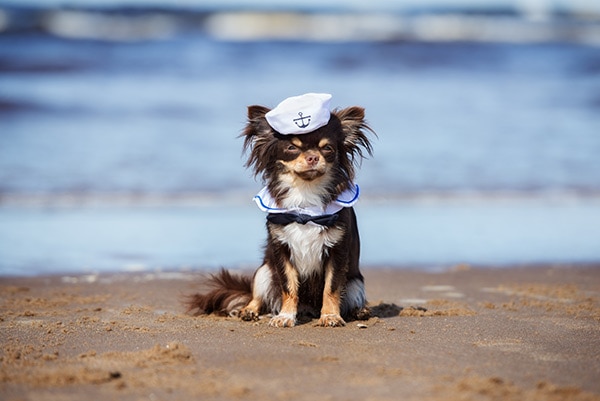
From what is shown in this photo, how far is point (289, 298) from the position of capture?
5.75 m

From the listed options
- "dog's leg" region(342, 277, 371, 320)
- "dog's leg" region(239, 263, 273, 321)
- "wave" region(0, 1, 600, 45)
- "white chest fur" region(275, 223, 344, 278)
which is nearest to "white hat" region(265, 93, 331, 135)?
"white chest fur" region(275, 223, 344, 278)

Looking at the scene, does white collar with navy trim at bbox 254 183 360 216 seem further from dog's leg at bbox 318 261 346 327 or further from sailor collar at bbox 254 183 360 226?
dog's leg at bbox 318 261 346 327

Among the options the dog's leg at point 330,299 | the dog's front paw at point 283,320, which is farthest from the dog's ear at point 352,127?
the dog's front paw at point 283,320

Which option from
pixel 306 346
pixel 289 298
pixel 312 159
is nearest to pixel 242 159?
pixel 289 298

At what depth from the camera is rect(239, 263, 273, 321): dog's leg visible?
19.4ft

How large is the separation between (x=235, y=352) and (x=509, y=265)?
401 cm

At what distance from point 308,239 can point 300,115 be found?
0.75 meters

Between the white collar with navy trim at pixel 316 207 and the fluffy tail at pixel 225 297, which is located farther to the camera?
the fluffy tail at pixel 225 297

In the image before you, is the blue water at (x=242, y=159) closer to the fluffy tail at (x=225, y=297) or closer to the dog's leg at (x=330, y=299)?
the fluffy tail at (x=225, y=297)

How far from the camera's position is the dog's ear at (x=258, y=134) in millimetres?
5715

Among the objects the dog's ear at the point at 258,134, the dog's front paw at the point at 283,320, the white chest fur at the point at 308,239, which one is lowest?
the dog's front paw at the point at 283,320

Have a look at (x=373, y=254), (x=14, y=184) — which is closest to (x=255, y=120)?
(x=373, y=254)

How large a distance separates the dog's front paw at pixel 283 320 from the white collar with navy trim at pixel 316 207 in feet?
2.09

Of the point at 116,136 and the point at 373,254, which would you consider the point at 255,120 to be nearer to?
the point at 373,254
